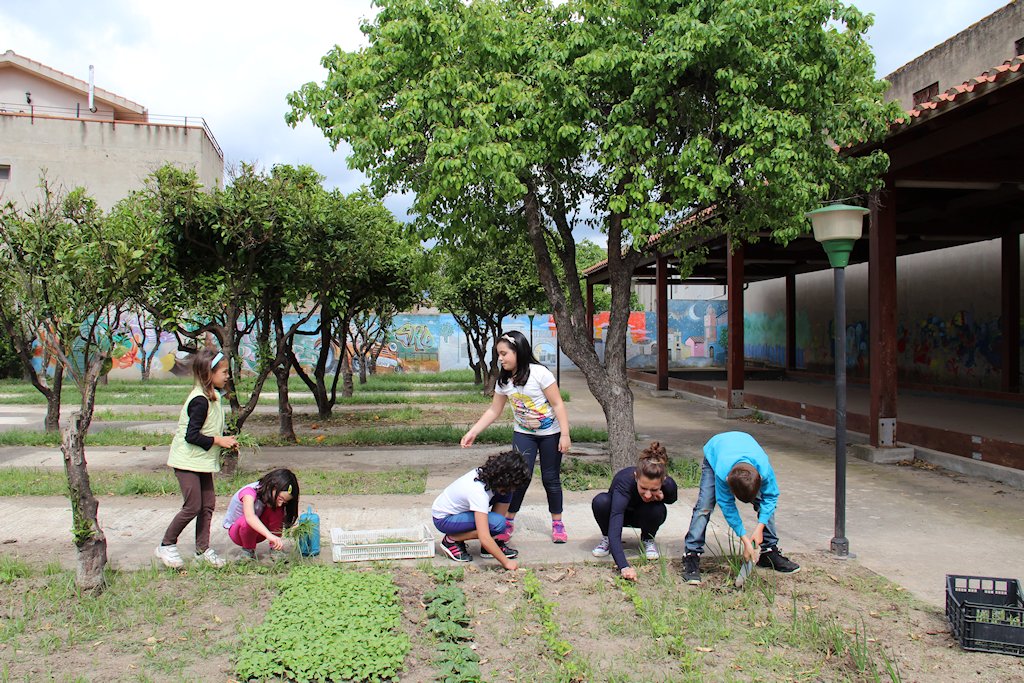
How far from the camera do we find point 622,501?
16.0 feet

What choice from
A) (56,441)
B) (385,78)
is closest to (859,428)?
(385,78)

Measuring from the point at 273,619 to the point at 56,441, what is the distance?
865 cm

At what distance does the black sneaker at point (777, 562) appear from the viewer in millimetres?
4898

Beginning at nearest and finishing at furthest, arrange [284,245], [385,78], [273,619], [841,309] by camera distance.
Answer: [273,619], [841,309], [385,78], [284,245]

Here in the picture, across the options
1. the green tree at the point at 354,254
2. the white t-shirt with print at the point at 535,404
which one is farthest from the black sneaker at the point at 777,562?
the green tree at the point at 354,254

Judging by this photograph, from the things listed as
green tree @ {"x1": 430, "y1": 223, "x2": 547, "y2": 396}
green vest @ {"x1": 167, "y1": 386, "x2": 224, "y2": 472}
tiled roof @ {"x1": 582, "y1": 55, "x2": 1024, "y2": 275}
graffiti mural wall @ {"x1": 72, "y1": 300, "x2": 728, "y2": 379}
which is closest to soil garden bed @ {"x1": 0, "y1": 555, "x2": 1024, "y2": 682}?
green vest @ {"x1": 167, "y1": 386, "x2": 224, "y2": 472}

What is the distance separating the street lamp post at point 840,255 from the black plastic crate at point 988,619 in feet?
4.19

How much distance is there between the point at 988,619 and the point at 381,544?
357 centimetres

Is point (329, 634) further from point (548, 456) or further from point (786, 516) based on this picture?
point (786, 516)

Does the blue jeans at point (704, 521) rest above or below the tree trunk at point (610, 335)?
below

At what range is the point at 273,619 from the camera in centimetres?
400

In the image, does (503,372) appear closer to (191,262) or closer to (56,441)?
(191,262)

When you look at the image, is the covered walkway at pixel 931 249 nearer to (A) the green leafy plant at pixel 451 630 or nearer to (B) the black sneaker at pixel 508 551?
(B) the black sneaker at pixel 508 551

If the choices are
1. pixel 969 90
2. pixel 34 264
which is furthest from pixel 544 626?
pixel 969 90
